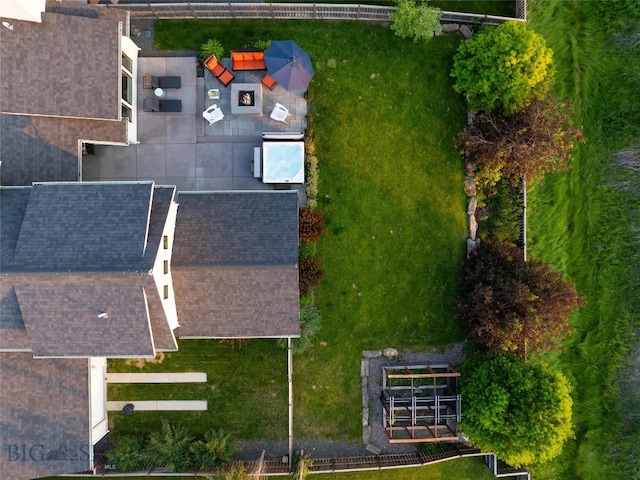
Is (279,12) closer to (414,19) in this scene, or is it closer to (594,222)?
(414,19)

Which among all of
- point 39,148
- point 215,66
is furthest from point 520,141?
point 39,148

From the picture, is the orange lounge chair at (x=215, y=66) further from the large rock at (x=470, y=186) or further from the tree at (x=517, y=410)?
the tree at (x=517, y=410)

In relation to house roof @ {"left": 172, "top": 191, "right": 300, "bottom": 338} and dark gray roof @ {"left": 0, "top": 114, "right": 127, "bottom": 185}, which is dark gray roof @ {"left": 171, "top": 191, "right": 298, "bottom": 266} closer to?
house roof @ {"left": 172, "top": 191, "right": 300, "bottom": 338}

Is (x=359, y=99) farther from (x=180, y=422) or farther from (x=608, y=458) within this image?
(x=608, y=458)

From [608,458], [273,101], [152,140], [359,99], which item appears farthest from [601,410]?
[152,140]

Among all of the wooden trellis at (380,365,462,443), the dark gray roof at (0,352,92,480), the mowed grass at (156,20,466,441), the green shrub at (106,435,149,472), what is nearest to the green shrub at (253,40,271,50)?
the mowed grass at (156,20,466,441)

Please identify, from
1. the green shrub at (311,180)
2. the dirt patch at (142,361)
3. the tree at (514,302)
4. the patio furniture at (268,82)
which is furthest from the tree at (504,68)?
the dirt patch at (142,361)

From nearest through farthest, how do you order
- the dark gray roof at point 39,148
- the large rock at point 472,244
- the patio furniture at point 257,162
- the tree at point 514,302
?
the dark gray roof at point 39,148 → the tree at point 514,302 → the patio furniture at point 257,162 → the large rock at point 472,244
